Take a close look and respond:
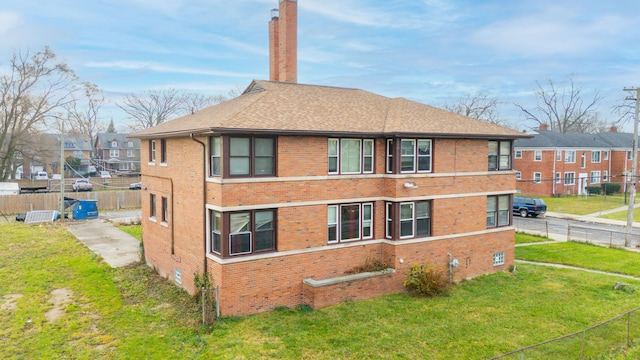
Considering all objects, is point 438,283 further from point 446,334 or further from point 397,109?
point 397,109

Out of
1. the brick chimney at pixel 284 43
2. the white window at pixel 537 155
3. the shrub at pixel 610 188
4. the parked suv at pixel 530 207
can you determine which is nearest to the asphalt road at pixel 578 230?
the parked suv at pixel 530 207

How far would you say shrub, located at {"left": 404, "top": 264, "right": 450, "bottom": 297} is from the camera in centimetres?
1627

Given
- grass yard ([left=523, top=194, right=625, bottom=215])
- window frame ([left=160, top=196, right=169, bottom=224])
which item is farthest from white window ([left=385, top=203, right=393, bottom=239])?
grass yard ([left=523, top=194, right=625, bottom=215])

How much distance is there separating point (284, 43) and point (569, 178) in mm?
43084

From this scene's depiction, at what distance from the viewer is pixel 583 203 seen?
45406 millimetres

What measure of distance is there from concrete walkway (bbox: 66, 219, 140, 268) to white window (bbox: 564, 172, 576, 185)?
45.3 metres

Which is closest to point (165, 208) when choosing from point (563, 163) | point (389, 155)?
point (389, 155)

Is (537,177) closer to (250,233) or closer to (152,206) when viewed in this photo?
(152,206)

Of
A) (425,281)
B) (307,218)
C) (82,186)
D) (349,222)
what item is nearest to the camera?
(307,218)

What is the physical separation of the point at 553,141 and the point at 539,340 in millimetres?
43160

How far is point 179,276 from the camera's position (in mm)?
17188

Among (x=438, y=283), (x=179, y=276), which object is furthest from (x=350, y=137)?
(x=179, y=276)

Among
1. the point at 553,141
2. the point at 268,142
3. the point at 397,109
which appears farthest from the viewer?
the point at 553,141

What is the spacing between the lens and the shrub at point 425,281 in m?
16.3
